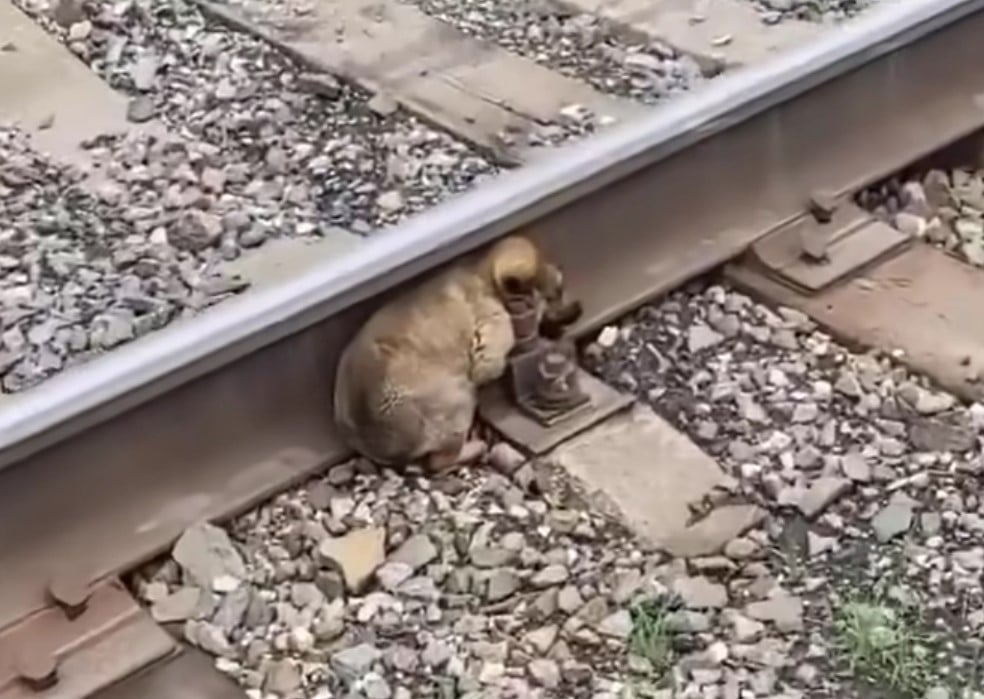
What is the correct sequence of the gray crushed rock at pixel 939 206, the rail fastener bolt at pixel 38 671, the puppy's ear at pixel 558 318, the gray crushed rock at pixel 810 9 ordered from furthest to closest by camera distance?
1. the gray crushed rock at pixel 810 9
2. the gray crushed rock at pixel 939 206
3. the puppy's ear at pixel 558 318
4. the rail fastener bolt at pixel 38 671

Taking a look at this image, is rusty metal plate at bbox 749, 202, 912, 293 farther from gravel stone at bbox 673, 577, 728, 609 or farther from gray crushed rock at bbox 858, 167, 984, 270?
gravel stone at bbox 673, 577, 728, 609

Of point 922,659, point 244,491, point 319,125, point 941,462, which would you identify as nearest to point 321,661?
point 244,491

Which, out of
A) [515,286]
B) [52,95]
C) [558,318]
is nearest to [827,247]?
[558,318]

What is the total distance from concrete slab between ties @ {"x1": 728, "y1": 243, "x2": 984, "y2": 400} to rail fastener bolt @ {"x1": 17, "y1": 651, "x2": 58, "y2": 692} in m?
1.32

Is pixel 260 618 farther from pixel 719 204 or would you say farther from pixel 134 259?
pixel 719 204

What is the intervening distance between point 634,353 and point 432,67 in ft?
3.02

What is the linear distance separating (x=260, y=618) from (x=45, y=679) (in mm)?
296

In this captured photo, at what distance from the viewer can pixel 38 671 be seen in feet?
8.16

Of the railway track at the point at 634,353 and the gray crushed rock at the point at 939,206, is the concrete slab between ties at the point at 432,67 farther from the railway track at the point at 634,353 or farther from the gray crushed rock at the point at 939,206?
the gray crushed rock at the point at 939,206

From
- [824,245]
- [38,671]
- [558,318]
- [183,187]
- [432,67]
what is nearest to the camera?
[38,671]

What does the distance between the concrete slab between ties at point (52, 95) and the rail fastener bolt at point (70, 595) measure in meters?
1.17

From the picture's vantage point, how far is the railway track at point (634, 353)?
259 centimetres

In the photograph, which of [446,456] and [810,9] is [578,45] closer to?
[810,9]

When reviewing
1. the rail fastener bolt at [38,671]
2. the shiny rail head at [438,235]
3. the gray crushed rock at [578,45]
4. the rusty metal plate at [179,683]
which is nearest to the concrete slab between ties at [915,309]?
the shiny rail head at [438,235]
